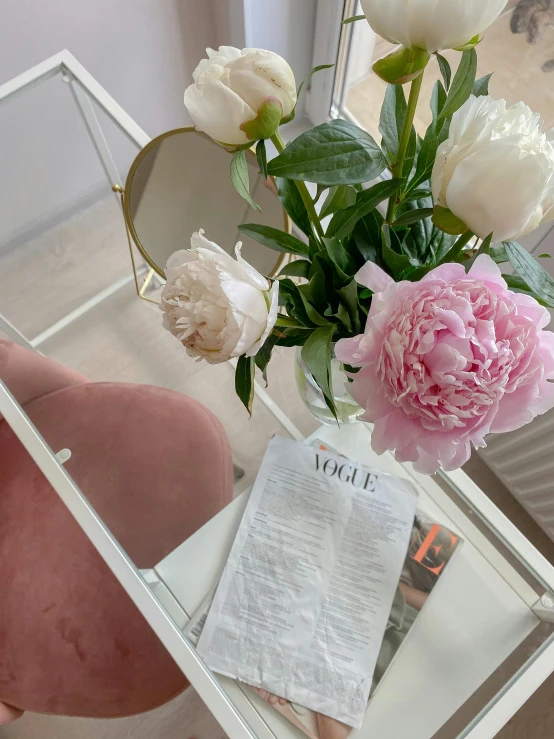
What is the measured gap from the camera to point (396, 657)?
65cm

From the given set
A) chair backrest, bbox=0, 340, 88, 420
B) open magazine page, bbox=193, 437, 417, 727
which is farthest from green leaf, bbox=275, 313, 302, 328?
chair backrest, bbox=0, 340, 88, 420

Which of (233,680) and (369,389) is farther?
(233,680)

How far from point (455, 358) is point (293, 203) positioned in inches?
9.8

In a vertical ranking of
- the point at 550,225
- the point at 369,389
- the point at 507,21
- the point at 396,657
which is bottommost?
the point at 396,657

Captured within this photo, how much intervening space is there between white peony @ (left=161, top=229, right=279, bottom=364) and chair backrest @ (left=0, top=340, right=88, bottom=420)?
0.55 m

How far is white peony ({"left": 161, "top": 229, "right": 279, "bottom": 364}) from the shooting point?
35cm

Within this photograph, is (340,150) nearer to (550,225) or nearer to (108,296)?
(550,225)

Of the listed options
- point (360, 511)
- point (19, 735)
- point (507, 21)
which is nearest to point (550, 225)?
point (507, 21)

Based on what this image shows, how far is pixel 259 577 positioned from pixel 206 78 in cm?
56

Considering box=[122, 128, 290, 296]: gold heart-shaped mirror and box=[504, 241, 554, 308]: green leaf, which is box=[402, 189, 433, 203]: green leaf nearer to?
box=[504, 241, 554, 308]: green leaf

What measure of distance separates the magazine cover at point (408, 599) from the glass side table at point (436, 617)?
1 centimetres

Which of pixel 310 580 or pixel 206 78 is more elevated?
pixel 206 78

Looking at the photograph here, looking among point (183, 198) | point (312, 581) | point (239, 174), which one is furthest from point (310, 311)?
point (183, 198)

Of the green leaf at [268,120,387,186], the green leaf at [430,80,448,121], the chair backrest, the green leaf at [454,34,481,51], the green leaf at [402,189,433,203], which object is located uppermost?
the green leaf at [454,34,481,51]
